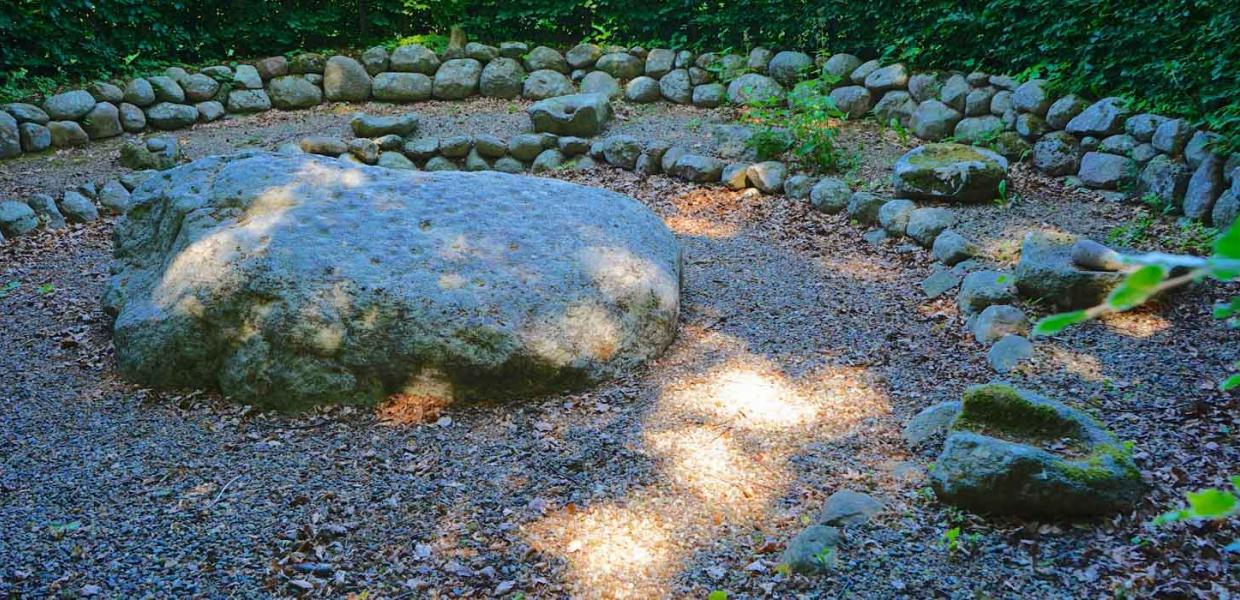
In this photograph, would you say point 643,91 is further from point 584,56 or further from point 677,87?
point 584,56

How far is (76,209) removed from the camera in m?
6.85

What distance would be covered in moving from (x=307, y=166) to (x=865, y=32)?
569 centimetres

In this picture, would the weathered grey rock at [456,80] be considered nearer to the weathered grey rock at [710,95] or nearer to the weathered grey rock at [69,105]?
the weathered grey rock at [710,95]

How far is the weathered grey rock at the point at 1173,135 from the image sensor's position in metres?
5.61

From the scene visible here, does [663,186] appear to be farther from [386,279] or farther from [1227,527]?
[1227,527]

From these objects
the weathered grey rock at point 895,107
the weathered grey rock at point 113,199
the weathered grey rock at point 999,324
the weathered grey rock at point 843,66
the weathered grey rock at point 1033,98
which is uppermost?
the weathered grey rock at point 1033,98

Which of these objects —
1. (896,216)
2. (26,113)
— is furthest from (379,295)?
(26,113)

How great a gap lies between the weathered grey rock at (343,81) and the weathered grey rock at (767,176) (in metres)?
4.72

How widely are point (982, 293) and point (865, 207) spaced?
1800 millimetres

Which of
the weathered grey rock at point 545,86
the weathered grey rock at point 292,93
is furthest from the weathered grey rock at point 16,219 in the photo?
the weathered grey rock at point 545,86

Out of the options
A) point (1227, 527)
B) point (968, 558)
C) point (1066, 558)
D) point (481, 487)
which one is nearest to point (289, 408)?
point (481, 487)

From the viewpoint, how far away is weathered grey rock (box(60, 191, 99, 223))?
684 cm

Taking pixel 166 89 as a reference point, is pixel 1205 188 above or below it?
above

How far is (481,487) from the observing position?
142 inches
